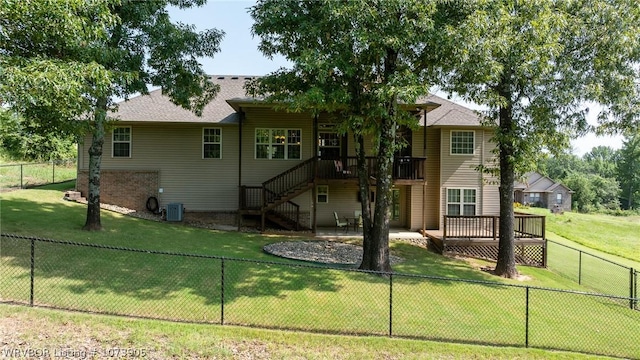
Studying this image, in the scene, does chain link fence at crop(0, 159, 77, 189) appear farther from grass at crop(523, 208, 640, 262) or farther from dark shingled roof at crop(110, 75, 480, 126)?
grass at crop(523, 208, 640, 262)

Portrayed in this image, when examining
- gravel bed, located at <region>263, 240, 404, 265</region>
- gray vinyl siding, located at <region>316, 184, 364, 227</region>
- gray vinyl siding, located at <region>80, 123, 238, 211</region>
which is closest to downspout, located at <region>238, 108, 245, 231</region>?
gray vinyl siding, located at <region>80, 123, 238, 211</region>

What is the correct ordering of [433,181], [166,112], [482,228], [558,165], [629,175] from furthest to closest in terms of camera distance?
1. [558,165]
2. [629,175]
3. [433,181]
4. [166,112]
5. [482,228]

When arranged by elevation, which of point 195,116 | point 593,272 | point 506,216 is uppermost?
point 195,116

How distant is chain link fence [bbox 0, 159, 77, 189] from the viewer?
18.3 meters

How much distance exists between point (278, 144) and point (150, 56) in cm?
669

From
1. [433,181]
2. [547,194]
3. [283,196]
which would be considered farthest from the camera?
[547,194]

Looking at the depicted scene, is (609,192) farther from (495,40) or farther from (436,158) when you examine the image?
(495,40)

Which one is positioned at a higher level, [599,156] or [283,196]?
[599,156]

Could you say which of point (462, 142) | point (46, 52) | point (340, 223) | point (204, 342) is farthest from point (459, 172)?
point (46, 52)

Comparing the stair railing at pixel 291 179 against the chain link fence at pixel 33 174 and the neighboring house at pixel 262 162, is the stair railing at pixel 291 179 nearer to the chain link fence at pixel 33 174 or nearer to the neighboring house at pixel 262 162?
the neighboring house at pixel 262 162

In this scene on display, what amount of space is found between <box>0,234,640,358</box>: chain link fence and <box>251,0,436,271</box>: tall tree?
2561 mm

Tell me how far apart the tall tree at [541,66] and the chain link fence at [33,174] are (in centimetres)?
2063

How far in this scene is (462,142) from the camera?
56.9 feet

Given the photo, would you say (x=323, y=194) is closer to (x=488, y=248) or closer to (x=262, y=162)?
(x=262, y=162)
